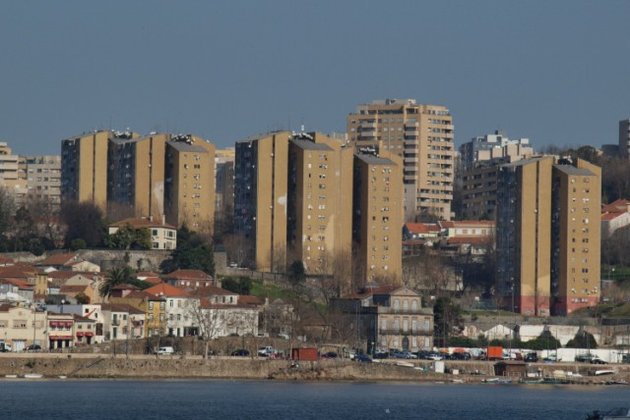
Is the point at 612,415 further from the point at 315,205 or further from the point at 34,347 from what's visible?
the point at 315,205

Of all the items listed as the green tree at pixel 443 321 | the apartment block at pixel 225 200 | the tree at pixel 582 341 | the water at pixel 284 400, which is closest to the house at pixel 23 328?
the water at pixel 284 400

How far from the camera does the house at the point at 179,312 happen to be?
11956 centimetres

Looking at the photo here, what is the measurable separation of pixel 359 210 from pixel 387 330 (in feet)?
63.8

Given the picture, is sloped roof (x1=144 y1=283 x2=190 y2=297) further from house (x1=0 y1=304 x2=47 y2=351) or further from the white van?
house (x1=0 y1=304 x2=47 y2=351)

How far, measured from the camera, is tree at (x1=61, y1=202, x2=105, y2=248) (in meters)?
138

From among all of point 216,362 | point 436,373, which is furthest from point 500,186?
point 216,362

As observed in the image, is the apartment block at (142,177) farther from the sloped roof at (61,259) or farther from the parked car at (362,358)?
the parked car at (362,358)

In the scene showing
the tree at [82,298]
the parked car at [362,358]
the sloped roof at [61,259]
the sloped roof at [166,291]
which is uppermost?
the sloped roof at [61,259]

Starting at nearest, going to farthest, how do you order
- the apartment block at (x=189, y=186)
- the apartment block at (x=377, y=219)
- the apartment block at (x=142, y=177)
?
the apartment block at (x=377, y=219) → the apartment block at (x=189, y=186) → the apartment block at (x=142, y=177)

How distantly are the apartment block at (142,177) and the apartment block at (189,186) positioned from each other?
51 centimetres

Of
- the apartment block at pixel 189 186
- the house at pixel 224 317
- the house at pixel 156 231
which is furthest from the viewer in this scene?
the apartment block at pixel 189 186

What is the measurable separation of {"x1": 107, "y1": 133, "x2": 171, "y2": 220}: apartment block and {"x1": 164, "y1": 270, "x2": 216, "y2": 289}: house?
1669cm

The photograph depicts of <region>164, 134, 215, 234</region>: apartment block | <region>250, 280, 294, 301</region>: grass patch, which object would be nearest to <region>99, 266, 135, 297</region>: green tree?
<region>250, 280, 294, 301</region>: grass patch

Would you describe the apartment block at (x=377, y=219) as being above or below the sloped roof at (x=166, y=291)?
above
